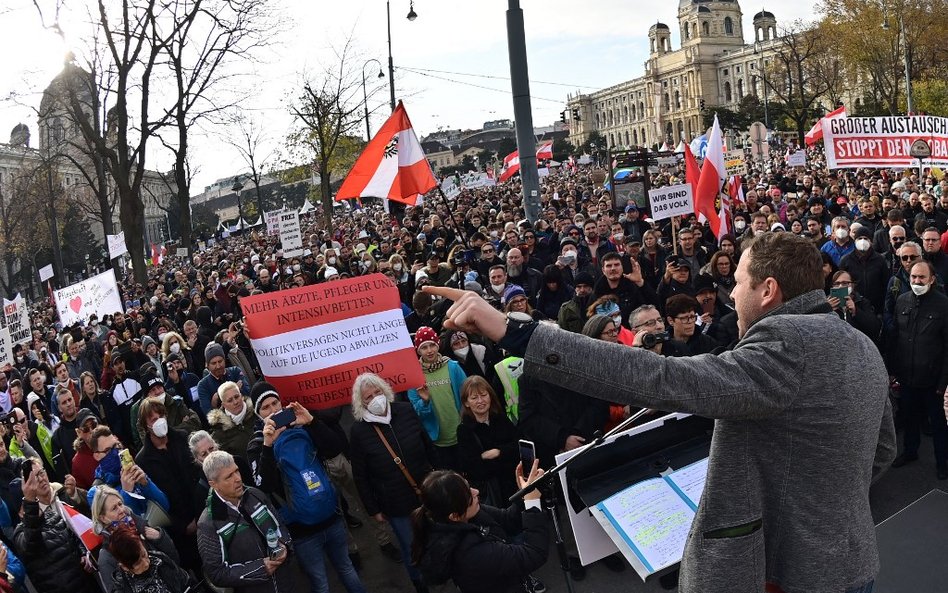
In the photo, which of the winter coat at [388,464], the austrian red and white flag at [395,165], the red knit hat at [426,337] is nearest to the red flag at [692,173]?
the austrian red and white flag at [395,165]

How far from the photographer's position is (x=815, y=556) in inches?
75.1

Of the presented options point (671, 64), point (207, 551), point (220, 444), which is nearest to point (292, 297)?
point (220, 444)

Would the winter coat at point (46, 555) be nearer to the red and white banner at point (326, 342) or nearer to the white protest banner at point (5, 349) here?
the red and white banner at point (326, 342)

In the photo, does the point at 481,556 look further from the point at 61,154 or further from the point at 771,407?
the point at 61,154

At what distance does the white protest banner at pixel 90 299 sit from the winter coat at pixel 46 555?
9031 mm

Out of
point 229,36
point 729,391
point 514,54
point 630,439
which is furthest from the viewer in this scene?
point 229,36

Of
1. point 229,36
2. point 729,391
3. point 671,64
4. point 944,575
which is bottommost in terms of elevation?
point 944,575

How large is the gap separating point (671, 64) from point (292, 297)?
139 m

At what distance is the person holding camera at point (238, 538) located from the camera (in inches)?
171

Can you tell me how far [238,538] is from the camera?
174 inches

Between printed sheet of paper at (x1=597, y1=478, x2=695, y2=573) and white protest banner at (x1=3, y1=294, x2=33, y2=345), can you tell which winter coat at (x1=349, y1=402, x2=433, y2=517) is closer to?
printed sheet of paper at (x1=597, y1=478, x2=695, y2=573)

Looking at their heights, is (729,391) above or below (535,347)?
below

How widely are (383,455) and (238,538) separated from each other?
3.61 feet

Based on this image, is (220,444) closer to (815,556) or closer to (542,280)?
(542,280)
